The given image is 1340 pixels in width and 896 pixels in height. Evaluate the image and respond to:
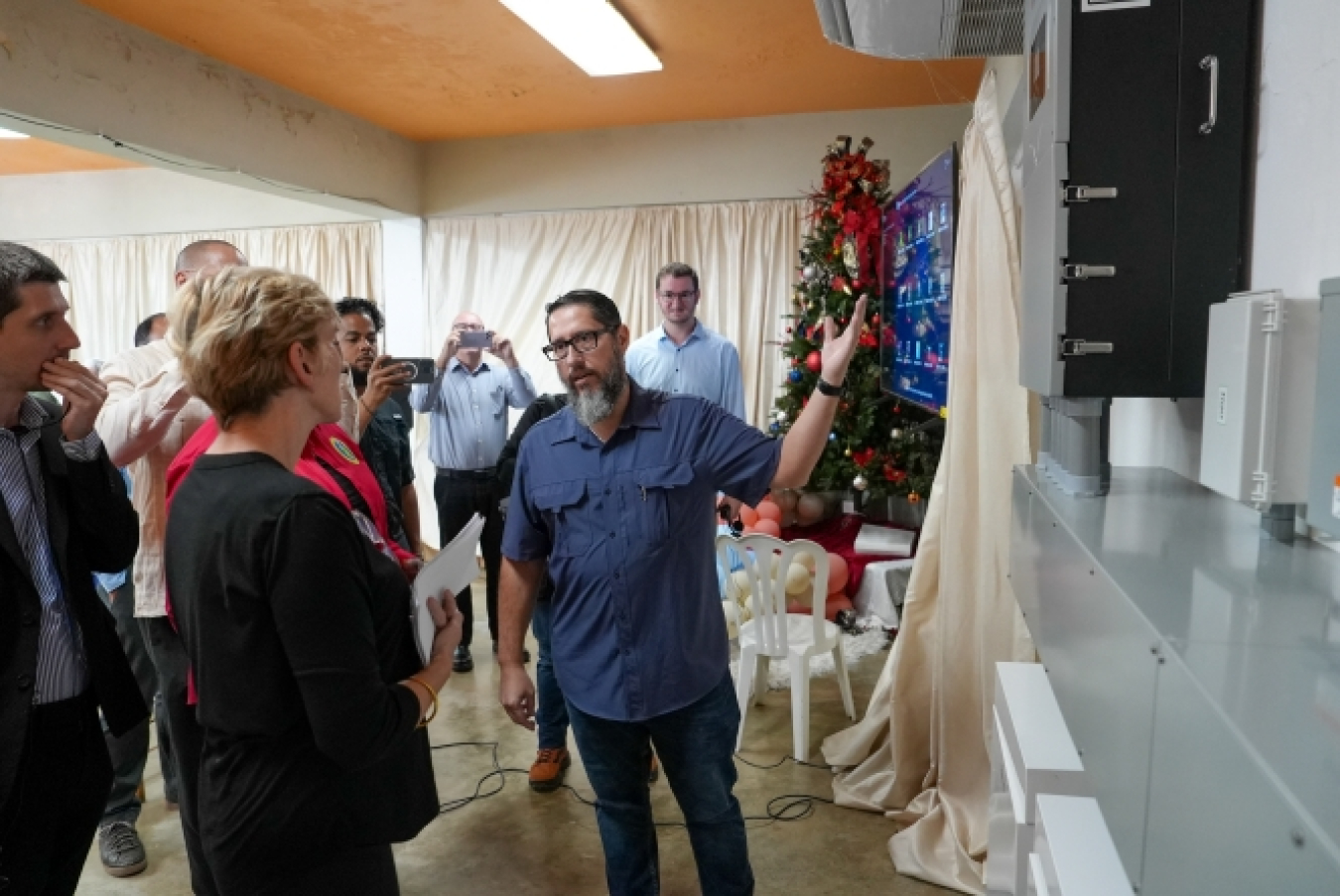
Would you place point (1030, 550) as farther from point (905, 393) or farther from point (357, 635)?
point (905, 393)

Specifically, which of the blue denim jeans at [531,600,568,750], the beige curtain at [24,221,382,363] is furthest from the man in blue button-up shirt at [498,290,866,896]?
the beige curtain at [24,221,382,363]

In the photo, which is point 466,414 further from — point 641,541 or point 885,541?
point 641,541

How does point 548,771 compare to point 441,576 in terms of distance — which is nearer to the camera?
point 441,576

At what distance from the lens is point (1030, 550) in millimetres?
1174

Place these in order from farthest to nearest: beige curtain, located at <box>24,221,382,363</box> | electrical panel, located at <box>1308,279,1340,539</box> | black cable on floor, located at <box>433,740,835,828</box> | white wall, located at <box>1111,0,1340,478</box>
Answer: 1. beige curtain, located at <box>24,221,382,363</box>
2. black cable on floor, located at <box>433,740,835,828</box>
3. white wall, located at <box>1111,0,1340,478</box>
4. electrical panel, located at <box>1308,279,1340,539</box>

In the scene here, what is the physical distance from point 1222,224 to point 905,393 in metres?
2.54

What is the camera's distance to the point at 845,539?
14.7 ft

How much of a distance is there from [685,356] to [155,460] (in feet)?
7.29

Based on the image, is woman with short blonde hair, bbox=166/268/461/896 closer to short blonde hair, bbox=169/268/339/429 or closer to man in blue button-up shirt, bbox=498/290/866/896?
short blonde hair, bbox=169/268/339/429

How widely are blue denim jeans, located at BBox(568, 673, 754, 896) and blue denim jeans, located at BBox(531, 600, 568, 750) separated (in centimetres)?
88

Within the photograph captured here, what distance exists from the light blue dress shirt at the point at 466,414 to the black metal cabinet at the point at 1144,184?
292 centimetres

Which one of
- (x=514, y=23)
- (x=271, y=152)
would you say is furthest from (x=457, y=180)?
(x=514, y=23)

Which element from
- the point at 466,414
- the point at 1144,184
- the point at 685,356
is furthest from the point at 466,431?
the point at 1144,184

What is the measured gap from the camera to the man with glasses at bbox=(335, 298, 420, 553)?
8.48 feet
